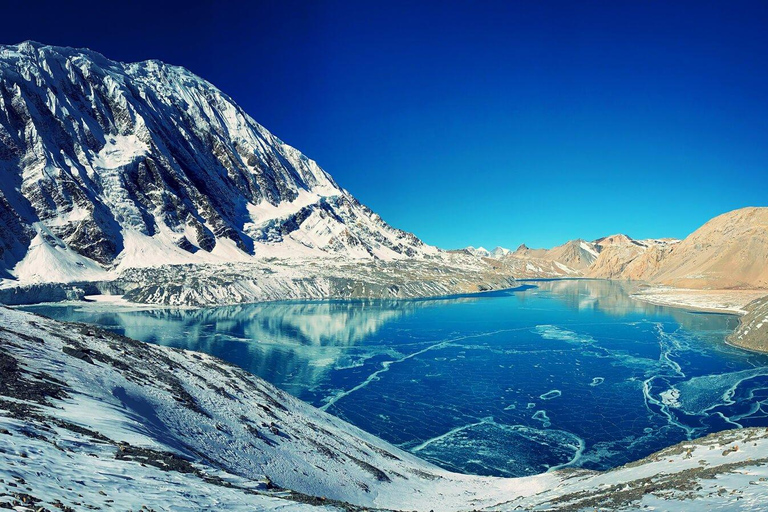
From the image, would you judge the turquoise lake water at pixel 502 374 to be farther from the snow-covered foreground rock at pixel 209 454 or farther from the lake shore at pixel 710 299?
the lake shore at pixel 710 299


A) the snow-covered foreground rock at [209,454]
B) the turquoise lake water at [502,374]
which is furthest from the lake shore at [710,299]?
the snow-covered foreground rock at [209,454]

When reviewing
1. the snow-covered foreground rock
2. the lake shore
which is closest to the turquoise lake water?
the snow-covered foreground rock

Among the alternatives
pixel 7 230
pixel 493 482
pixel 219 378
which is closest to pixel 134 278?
pixel 7 230

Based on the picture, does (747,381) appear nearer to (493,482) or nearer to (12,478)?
(493,482)

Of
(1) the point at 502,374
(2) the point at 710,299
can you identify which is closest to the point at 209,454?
(1) the point at 502,374

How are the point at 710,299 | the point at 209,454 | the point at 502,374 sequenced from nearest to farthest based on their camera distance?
the point at 209,454 → the point at 502,374 → the point at 710,299

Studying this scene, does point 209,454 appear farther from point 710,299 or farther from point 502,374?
point 710,299
